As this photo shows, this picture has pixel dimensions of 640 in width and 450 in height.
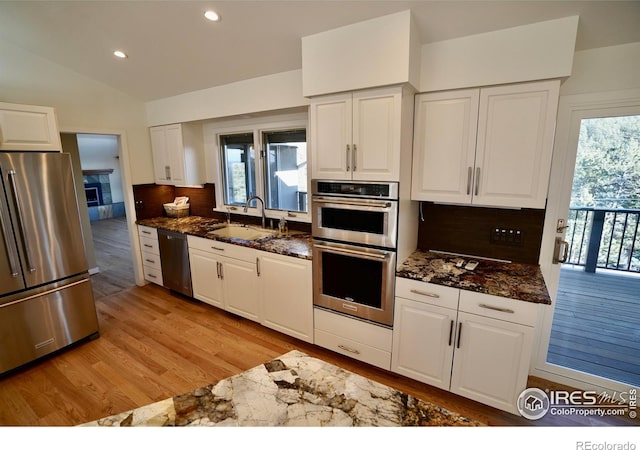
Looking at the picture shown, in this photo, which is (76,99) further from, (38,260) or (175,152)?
(38,260)

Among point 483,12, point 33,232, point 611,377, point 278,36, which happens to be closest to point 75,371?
point 33,232

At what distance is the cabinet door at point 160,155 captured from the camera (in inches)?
161

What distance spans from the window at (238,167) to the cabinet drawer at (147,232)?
3.26 feet

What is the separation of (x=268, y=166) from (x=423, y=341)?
8.36ft

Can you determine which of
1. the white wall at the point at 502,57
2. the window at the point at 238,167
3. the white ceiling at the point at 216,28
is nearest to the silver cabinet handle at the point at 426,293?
the white wall at the point at 502,57

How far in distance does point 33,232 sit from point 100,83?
2.16 m

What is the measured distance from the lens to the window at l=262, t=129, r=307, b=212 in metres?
3.38

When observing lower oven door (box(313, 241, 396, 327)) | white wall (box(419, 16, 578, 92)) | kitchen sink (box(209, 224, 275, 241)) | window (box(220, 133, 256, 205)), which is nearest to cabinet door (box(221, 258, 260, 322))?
kitchen sink (box(209, 224, 275, 241))

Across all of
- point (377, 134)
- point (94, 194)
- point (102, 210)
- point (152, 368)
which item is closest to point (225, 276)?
point (152, 368)

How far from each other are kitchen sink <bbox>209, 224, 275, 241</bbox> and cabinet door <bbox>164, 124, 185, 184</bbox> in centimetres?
91

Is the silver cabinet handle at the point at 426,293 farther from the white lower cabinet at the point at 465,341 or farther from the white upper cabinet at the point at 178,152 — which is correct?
the white upper cabinet at the point at 178,152

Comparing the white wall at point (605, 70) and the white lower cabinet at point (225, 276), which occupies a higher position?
the white wall at point (605, 70)

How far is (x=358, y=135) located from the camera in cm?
222

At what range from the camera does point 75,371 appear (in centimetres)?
258
